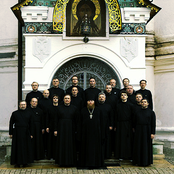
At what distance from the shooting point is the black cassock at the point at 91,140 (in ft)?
32.4

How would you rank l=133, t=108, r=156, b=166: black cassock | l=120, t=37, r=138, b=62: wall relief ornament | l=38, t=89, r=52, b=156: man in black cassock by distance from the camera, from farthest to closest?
l=120, t=37, r=138, b=62: wall relief ornament, l=38, t=89, r=52, b=156: man in black cassock, l=133, t=108, r=156, b=166: black cassock

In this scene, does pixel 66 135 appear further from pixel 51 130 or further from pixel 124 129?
pixel 124 129

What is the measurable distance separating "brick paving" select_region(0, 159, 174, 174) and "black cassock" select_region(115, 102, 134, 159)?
0.29 meters

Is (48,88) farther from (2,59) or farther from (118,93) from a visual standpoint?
(2,59)

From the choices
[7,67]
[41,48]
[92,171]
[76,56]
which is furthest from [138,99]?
[7,67]

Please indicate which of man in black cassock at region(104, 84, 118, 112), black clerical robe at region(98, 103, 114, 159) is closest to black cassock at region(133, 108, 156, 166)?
black clerical robe at region(98, 103, 114, 159)

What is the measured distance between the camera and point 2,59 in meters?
14.4

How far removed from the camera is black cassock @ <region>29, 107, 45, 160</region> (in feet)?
34.4

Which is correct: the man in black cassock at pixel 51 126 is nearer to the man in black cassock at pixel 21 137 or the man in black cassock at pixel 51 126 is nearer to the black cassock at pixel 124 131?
the man in black cassock at pixel 21 137

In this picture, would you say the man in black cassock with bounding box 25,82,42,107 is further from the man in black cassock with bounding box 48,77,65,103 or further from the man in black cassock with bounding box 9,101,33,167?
the man in black cassock with bounding box 9,101,33,167

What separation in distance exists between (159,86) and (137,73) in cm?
227

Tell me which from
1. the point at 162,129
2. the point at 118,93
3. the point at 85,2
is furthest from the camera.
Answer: the point at 162,129

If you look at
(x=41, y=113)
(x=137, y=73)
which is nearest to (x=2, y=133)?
(x=41, y=113)

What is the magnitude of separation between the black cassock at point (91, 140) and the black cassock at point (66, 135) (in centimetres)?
21
